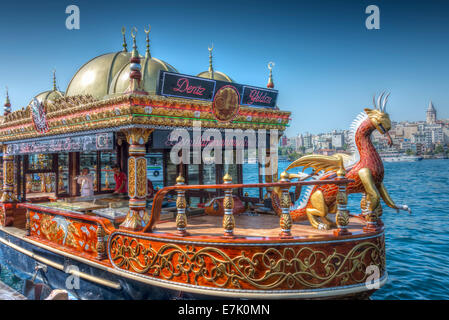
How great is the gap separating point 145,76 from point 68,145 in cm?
285

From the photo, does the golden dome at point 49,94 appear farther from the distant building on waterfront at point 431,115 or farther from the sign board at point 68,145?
the distant building on waterfront at point 431,115

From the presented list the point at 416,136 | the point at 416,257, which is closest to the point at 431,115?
the point at 416,136

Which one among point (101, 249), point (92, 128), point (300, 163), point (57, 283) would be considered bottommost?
point (57, 283)

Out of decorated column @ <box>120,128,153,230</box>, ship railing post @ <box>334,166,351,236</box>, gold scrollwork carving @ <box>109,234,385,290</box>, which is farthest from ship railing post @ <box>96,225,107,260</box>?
ship railing post @ <box>334,166,351,236</box>

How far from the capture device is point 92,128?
7.69m

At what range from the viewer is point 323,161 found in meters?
6.21

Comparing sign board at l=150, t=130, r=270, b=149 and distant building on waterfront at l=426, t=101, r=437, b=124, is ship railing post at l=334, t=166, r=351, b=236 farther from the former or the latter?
distant building on waterfront at l=426, t=101, r=437, b=124

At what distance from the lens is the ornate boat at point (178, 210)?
5.01 m

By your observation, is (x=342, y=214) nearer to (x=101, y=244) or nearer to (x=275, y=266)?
(x=275, y=266)

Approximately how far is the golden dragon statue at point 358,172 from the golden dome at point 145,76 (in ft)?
16.7
